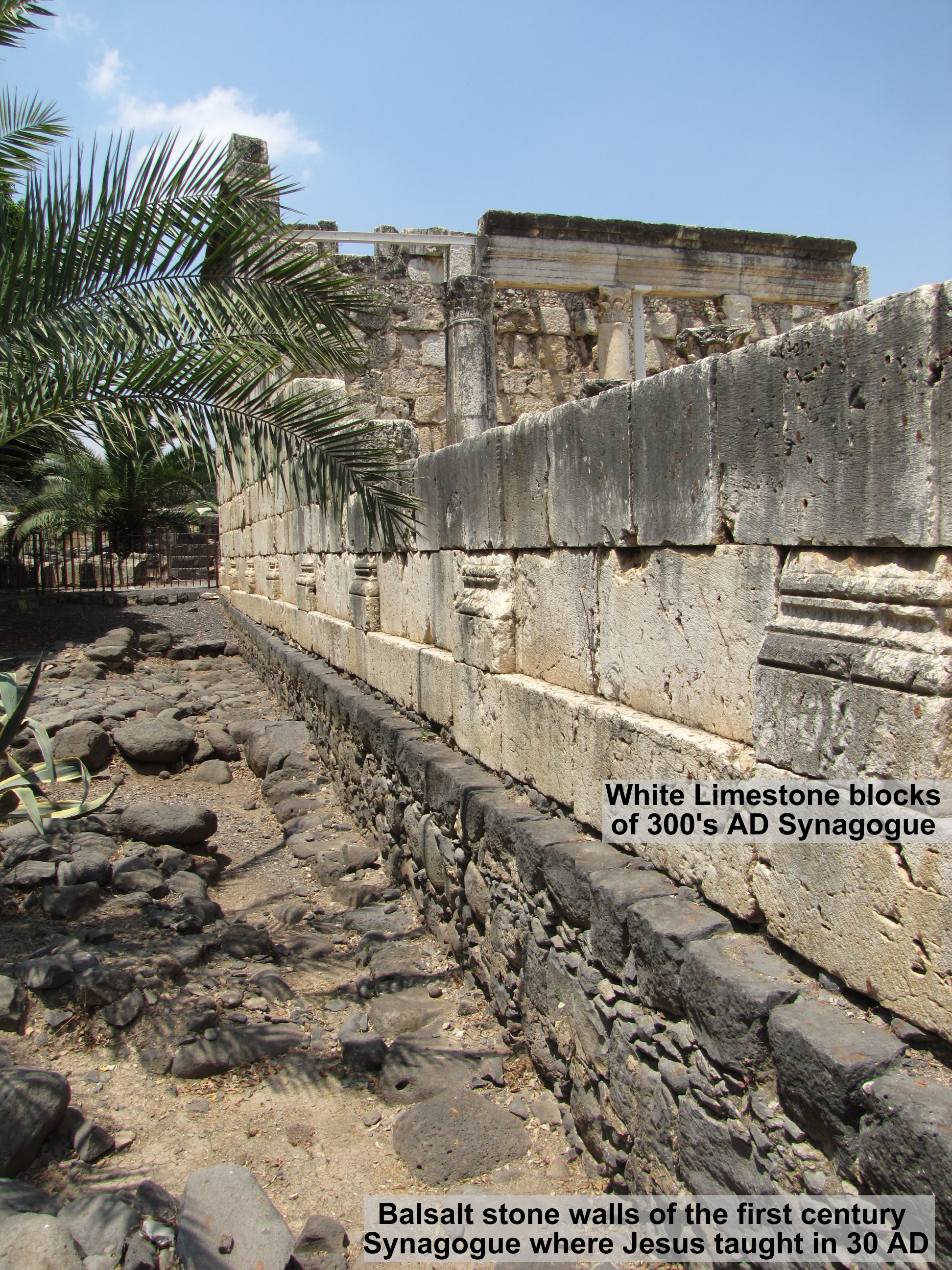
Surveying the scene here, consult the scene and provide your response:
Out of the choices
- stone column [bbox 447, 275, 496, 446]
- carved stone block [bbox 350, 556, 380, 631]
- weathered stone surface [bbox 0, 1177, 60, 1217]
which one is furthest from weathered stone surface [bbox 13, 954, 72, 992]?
stone column [bbox 447, 275, 496, 446]

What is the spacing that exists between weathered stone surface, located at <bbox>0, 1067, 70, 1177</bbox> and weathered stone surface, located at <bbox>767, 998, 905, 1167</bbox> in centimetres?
206

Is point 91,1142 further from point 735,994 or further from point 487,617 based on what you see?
point 487,617

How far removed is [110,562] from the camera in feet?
58.5

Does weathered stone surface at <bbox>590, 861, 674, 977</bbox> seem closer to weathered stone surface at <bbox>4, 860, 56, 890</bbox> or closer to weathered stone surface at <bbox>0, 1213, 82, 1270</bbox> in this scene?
weathered stone surface at <bbox>0, 1213, 82, 1270</bbox>

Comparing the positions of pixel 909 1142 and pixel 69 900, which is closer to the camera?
pixel 909 1142

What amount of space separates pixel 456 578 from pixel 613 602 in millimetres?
1574

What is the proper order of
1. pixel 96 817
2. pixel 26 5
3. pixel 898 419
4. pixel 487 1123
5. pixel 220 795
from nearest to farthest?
1. pixel 898 419
2. pixel 487 1123
3. pixel 26 5
4. pixel 96 817
5. pixel 220 795

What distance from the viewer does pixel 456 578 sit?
15.5ft

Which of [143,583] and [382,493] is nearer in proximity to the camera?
[382,493]

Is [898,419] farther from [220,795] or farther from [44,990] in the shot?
[220,795]

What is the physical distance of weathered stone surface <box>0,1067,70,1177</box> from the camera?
2.64 meters

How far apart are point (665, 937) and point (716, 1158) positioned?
1.68 ft

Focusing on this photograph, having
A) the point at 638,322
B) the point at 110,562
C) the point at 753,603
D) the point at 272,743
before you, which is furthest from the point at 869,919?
the point at 110,562

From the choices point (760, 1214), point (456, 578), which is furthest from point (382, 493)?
point (760, 1214)
